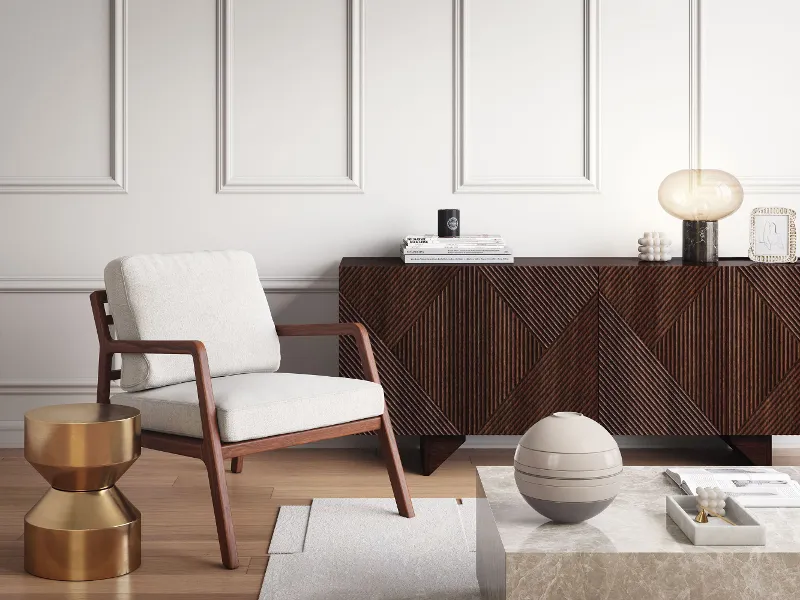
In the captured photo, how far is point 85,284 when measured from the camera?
11.7 feet

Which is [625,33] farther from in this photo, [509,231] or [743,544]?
[743,544]

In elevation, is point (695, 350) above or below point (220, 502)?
above

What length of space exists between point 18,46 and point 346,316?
174cm

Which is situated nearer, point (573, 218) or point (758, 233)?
point (758, 233)

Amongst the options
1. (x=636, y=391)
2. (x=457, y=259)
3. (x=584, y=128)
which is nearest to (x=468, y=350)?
(x=457, y=259)

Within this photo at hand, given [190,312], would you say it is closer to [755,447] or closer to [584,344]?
[584,344]

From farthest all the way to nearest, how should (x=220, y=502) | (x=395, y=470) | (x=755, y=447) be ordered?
(x=755, y=447) < (x=395, y=470) < (x=220, y=502)

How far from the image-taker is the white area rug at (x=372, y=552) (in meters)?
2.11

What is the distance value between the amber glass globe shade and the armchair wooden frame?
4.50 ft

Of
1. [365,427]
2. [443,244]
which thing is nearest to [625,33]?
[443,244]

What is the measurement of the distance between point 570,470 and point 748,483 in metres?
0.57

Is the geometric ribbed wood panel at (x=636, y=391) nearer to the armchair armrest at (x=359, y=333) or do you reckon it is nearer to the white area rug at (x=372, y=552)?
the white area rug at (x=372, y=552)

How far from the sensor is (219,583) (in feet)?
7.16

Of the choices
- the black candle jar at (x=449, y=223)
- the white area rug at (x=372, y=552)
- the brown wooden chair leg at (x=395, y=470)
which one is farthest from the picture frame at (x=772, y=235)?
the brown wooden chair leg at (x=395, y=470)
